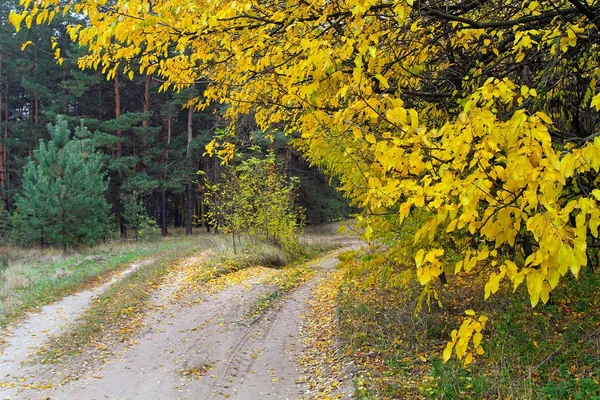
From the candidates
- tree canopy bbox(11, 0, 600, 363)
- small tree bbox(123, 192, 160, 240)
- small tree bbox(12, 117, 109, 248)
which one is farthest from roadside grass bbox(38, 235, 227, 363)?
small tree bbox(123, 192, 160, 240)

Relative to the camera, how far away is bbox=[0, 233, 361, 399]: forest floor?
513 centimetres

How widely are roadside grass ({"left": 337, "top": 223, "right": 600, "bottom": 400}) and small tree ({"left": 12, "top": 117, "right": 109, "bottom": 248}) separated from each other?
52.6 ft

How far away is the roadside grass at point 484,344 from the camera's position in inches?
160

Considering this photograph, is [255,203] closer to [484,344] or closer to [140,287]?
[140,287]

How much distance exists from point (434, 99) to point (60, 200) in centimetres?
1859

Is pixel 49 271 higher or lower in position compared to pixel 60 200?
lower

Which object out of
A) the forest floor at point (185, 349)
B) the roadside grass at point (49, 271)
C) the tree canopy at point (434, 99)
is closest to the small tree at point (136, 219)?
the roadside grass at point (49, 271)

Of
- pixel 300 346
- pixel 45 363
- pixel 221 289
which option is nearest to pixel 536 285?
pixel 300 346

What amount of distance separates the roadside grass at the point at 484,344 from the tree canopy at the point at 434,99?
1.00 meters

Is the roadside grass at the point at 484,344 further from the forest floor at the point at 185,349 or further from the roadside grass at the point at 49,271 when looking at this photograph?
the roadside grass at the point at 49,271

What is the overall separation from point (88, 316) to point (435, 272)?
7.69 metres

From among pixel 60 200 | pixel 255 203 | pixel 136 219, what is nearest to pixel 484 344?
pixel 255 203

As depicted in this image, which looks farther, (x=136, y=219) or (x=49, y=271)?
(x=136, y=219)

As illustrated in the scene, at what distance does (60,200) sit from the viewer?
1914cm
